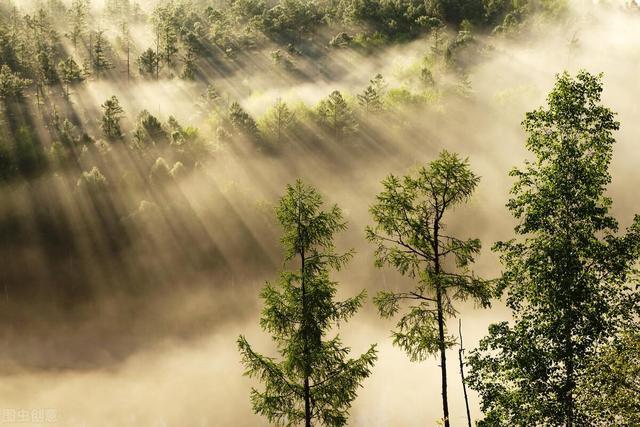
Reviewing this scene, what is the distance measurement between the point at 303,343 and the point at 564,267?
8.09 metres

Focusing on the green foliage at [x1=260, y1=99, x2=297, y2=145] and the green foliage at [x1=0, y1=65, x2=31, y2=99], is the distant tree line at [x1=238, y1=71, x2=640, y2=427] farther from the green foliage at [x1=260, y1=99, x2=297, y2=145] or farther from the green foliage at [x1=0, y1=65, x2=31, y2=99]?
the green foliage at [x1=0, y1=65, x2=31, y2=99]

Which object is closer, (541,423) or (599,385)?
(599,385)

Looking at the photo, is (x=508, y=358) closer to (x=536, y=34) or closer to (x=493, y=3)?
(x=536, y=34)

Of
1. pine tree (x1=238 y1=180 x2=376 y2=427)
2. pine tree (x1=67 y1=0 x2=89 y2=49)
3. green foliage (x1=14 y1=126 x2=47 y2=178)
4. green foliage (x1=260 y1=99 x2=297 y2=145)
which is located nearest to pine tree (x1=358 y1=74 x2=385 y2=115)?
green foliage (x1=260 y1=99 x2=297 y2=145)

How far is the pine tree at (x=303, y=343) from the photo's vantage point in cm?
1563

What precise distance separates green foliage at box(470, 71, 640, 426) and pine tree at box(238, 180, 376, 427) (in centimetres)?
495

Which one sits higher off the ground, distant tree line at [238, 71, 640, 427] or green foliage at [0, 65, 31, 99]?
green foliage at [0, 65, 31, 99]

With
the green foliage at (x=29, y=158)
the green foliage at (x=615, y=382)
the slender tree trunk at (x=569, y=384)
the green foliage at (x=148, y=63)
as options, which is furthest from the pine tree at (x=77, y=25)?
the green foliage at (x=615, y=382)

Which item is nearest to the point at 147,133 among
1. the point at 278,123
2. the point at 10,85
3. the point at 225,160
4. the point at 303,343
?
the point at 225,160

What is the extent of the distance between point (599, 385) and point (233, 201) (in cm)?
10562

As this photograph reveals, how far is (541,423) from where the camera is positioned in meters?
12.7

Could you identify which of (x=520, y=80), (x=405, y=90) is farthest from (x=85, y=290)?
(x=520, y=80)

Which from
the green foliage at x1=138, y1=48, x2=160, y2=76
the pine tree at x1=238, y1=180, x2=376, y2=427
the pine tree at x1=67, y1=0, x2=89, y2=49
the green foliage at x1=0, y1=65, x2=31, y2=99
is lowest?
the pine tree at x1=238, y1=180, x2=376, y2=427

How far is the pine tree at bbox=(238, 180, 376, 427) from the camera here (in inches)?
615
